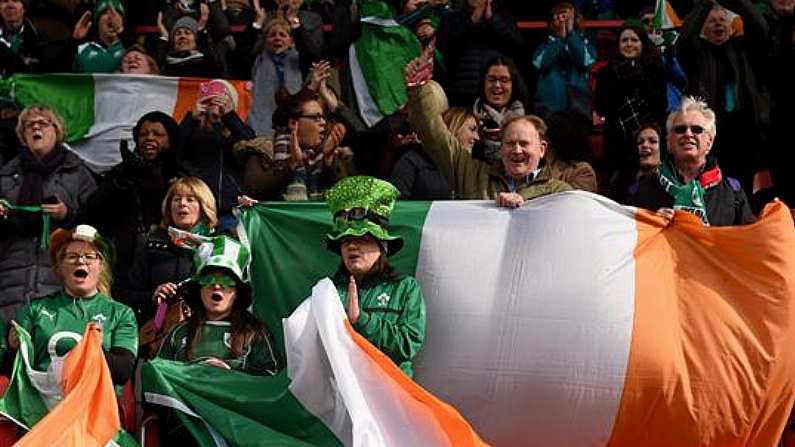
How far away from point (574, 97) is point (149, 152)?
2808 millimetres

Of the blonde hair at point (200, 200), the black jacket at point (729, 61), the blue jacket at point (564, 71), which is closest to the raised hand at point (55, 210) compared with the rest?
the blonde hair at point (200, 200)

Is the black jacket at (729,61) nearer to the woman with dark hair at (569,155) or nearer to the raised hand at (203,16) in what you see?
the woman with dark hair at (569,155)

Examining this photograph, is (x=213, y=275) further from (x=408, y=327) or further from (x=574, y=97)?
(x=574, y=97)

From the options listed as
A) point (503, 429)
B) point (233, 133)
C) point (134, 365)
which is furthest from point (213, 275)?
point (233, 133)

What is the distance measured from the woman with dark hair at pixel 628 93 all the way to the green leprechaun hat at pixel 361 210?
3242 mm

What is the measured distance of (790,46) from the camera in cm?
1305

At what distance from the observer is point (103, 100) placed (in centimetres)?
1451

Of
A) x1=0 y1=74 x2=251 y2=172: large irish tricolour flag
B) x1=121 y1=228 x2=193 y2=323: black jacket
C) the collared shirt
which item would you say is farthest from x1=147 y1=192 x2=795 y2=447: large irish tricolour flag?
x1=0 y1=74 x2=251 y2=172: large irish tricolour flag

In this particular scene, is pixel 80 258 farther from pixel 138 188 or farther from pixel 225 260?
pixel 138 188

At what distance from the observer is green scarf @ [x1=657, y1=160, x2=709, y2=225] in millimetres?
10133

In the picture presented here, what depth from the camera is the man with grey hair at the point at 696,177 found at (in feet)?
33.3

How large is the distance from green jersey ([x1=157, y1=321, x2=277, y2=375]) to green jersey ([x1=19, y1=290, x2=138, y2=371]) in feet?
0.82

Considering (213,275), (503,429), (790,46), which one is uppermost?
(790,46)

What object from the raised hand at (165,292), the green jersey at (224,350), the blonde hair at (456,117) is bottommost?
the green jersey at (224,350)
